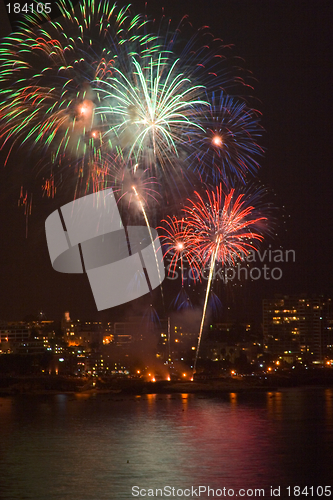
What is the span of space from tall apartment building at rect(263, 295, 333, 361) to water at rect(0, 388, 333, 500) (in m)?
31.6

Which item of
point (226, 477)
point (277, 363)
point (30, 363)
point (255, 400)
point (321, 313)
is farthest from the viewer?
point (321, 313)

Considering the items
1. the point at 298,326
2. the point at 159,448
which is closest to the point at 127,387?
the point at 159,448

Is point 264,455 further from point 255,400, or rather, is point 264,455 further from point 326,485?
point 255,400

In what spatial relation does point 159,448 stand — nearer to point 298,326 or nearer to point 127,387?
point 127,387

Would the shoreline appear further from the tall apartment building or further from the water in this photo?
the tall apartment building

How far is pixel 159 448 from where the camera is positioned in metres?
16.2

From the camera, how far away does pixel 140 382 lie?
3838cm

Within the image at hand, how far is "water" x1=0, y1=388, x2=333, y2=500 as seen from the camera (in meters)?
12.1

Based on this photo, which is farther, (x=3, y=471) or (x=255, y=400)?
(x=255, y=400)

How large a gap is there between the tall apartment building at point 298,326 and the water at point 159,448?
104ft

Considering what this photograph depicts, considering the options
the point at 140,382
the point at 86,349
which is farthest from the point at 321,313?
the point at 140,382

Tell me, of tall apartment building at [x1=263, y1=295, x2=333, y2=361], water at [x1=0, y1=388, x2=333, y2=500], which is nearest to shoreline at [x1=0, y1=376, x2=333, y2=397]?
water at [x1=0, y1=388, x2=333, y2=500]

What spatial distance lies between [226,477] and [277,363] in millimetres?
41136

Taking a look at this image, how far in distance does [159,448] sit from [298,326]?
157ft
